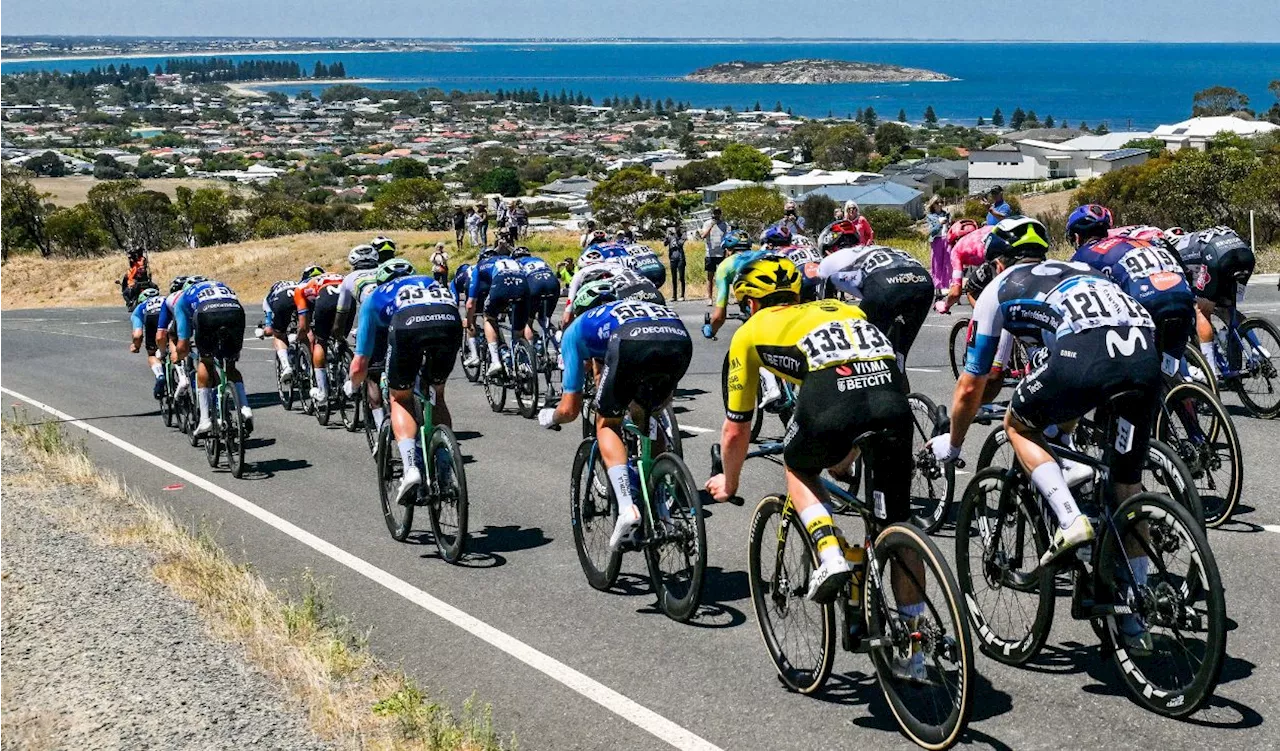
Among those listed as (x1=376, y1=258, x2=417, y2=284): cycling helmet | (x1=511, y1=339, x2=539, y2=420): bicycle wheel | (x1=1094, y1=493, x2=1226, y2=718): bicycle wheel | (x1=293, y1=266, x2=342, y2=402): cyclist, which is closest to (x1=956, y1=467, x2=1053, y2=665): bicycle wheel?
(x1=1094, y1=493, x2=1226, y2=718): bicycle wheel

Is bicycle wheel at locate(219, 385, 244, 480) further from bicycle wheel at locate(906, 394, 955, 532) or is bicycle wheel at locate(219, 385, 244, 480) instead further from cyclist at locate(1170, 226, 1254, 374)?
cyclist at locate(1170, 226, 1254, 374)

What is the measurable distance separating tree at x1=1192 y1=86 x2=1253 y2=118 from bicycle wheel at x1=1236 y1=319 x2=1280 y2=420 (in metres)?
172

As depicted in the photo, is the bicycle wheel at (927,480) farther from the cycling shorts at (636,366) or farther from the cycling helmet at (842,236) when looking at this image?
the cycling helmet at (842,236)

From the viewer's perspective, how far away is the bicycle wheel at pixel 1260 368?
1141 cm

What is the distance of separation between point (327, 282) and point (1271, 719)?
11.9 m

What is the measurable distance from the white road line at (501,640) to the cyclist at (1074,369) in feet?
6.32

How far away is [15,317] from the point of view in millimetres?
45781

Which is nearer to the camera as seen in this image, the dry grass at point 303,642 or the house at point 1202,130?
the dry grass at point 303,642

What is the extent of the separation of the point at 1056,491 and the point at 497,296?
9.55 metres

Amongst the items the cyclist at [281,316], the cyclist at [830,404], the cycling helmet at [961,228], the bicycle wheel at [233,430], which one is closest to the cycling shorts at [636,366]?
the cyclist at [830,404]

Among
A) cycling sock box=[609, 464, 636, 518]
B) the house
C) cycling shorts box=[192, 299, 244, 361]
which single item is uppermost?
cycling sock box=[609, 464, 636, 518]

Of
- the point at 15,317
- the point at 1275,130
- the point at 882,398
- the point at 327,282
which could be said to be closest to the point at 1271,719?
the point at 882,398

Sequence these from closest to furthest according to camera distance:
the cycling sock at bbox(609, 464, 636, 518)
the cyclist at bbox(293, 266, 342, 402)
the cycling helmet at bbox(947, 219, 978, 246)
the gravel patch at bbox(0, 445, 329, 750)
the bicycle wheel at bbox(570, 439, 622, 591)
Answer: the gravel patch at bbox(0, 445, 329, 750) < the cycling sock at bbox(609, 464, 636, 518) < the bicycle wheel at bbox(570, 439, 622, 591) < the cyclist at bbox(293, 266, 342, 402) < the cycling helmet at bbox(947, 219, 978, 246)

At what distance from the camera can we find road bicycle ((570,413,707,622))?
7398 mm
